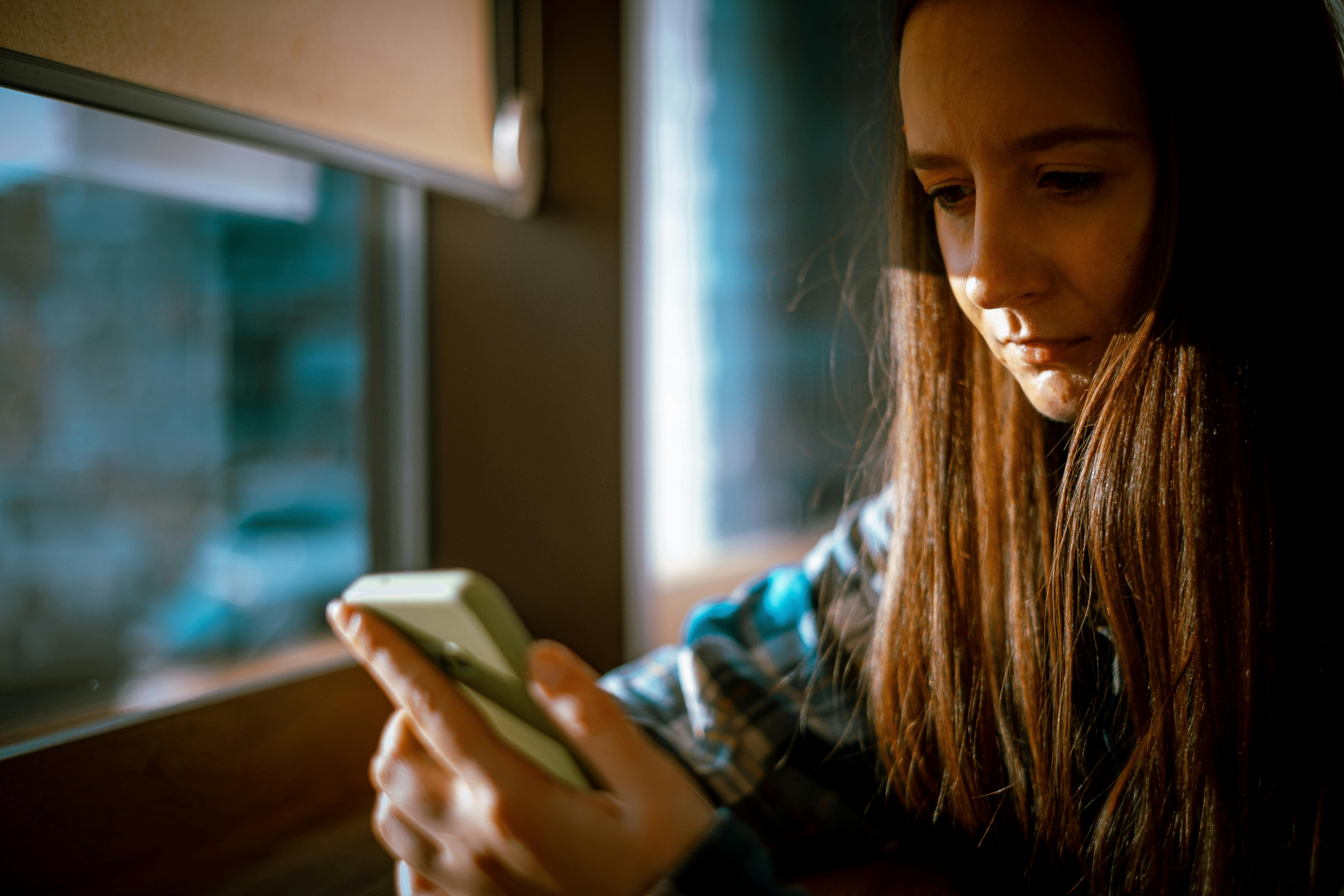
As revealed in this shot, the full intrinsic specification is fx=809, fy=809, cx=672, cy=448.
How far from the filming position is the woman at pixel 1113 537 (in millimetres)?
484

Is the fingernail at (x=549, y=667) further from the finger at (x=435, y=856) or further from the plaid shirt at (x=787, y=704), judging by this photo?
the plaid shirt at (x=787, y=704)

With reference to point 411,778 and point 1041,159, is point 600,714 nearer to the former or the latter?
point 411,778

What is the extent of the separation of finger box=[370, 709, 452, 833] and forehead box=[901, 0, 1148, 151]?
0.58m

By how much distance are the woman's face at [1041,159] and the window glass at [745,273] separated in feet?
1.96

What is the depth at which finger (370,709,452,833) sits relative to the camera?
49 centimetres

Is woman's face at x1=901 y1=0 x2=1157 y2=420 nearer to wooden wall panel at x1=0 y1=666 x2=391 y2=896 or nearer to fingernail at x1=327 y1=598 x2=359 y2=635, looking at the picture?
fingernail at x1=327 y1=598 x2=359 y2=635

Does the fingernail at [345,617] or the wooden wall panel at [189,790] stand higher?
the fingernail at [345,617]

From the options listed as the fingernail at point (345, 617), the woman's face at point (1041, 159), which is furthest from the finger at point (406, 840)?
the woman's face at point (1041, 159)

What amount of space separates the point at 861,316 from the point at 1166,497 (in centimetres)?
46

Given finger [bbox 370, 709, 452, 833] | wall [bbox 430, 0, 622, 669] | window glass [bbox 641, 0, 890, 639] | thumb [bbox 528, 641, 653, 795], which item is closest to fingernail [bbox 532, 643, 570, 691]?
thumb [bbox 528, 641, 653, 795]

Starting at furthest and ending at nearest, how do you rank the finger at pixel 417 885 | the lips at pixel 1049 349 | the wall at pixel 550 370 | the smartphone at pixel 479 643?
1. the wall at pixel 550 370
2. the lips at pixel 1049 349
3. the finger at pixel 417 885
4. the smartphone at pixel 479 643

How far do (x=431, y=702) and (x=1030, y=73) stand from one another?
583 millimetres

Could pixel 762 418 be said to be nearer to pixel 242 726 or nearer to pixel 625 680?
pixel 625 680

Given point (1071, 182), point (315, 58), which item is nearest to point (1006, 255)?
point (1071, 182)
